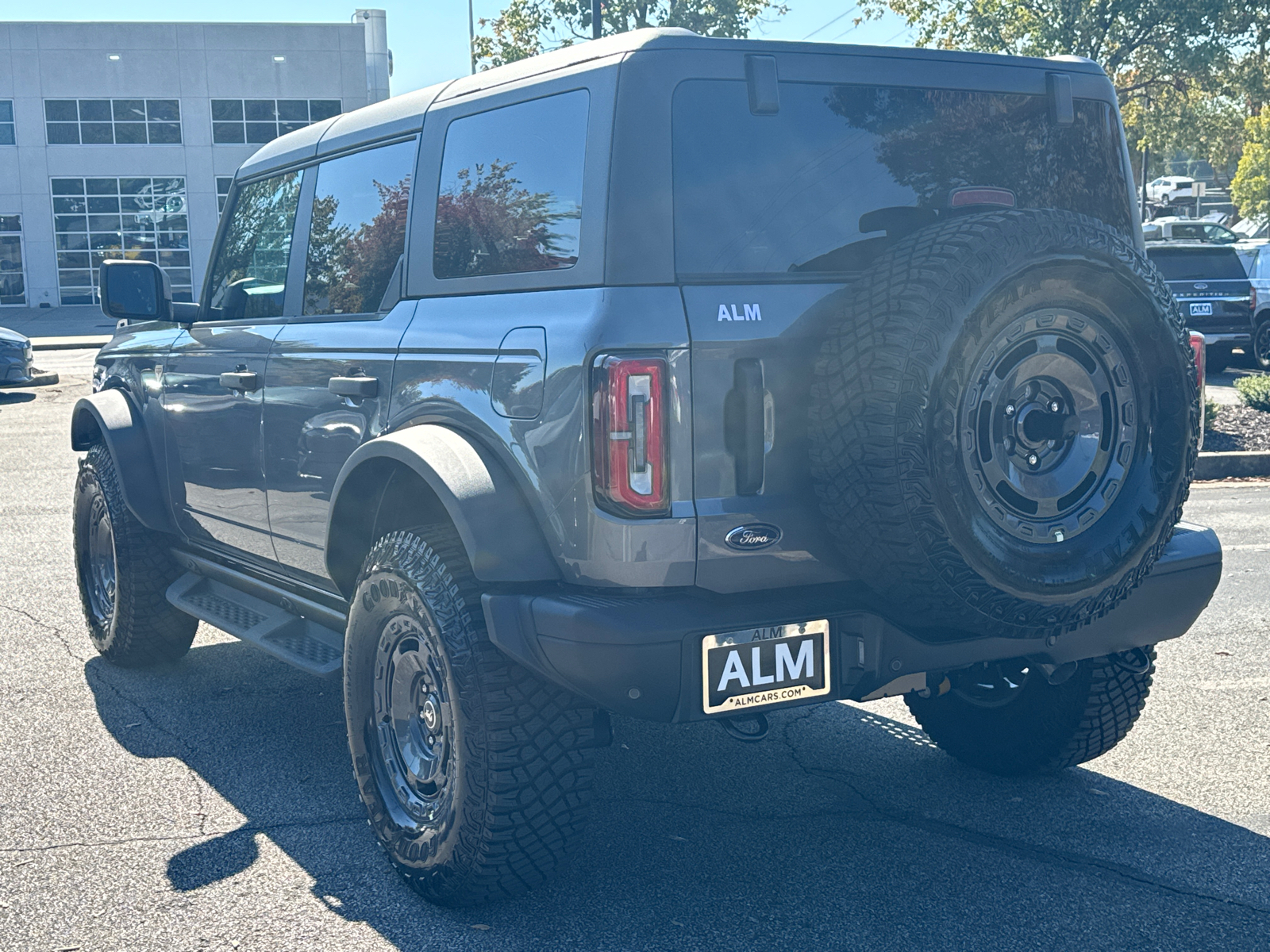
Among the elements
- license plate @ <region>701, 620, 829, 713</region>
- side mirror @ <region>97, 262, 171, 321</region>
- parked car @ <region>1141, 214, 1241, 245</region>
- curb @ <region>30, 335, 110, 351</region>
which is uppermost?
parked car @ <region>1141, 214, 1241, 245</region>

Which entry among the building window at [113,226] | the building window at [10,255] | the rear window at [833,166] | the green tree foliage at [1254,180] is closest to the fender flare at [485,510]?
the rear window at [833,166]

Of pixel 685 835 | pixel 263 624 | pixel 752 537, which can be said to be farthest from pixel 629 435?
pixel 263 624

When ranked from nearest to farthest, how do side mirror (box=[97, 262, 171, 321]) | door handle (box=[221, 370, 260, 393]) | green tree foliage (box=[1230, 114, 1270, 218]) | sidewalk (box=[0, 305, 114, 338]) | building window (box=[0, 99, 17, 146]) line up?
door handle (box=[221, 370, 260, 393]), side mirror (box=[97, 262, 171, 321]), sidewalk (box=[0, 305, 114, 338]), building window (box=[0, 99, 17, 146]), green tree foliage (box=[1230, 114, 1270, 218])

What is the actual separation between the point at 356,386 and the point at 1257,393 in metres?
11.3

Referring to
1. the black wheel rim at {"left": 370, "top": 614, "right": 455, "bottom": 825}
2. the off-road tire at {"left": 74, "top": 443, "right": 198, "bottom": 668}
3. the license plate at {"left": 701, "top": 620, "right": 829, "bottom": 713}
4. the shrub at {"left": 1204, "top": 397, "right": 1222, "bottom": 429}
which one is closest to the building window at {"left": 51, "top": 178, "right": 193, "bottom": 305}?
the shrub at {"left": 1204, "top": 397, "right": 1222, "bottom": 429}

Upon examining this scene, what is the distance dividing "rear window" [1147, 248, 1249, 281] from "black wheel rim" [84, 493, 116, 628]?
15.3 metres

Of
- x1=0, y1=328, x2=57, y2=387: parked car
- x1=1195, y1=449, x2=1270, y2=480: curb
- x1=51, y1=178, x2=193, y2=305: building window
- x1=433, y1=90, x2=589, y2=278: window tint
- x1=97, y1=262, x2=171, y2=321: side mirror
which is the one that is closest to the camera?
x1=433, y1=90, x2=589, y2=278: window tint

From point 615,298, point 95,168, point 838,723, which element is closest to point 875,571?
point 615,298

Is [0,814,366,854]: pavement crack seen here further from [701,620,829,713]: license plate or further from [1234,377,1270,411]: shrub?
[1234,377,1270,411]: shrub

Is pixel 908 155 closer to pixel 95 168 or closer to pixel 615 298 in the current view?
pixel 615 298

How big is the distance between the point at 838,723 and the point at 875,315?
2.26 m

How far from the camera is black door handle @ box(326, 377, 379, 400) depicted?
12.2ft

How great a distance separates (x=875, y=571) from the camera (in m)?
3.02

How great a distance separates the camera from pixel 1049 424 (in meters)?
3.12
